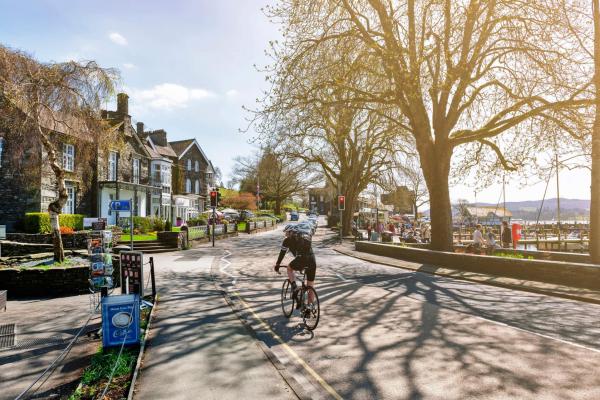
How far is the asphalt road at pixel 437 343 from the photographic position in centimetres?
496

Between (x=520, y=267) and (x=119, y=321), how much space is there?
12.4 metres

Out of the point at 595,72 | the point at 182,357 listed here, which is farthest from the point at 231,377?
the point at 595,72

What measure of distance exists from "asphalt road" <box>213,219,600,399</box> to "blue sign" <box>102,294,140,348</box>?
224cm

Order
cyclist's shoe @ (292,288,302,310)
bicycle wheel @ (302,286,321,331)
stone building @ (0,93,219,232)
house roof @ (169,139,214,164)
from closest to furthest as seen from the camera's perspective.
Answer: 1. bicycle wheel @ (302,286,321,331)
2. cyclist's shoe @ (292,288,302,310)
3. stone building @ (0,93,219,232)
4. house roof @ (169,139,214,164)

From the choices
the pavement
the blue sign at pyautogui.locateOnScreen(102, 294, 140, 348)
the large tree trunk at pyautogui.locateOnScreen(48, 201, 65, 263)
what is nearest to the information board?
the blue sign at pyautogui.locateOnScreen(102, 294, 140, 348)

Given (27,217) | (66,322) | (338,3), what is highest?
(338,3)

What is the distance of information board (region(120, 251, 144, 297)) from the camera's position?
7.74 metres

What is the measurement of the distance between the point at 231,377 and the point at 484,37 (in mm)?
16028

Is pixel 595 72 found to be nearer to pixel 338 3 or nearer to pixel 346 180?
pixel 338 3

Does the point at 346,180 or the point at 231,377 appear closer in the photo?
the point at 231,377

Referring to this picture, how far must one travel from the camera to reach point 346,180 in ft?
131

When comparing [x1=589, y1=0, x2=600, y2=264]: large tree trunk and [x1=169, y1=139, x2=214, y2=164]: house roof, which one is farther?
[x1=169, y1=139, x2=214, y2=164]: house roof

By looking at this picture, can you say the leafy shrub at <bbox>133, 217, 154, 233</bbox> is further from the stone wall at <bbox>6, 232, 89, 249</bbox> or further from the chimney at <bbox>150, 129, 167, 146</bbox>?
the chimney at <bbox>150, 129, 167, 146</bbox>

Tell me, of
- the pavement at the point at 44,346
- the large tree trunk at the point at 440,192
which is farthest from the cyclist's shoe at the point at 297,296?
the large tree trunk at the point at 440,192
